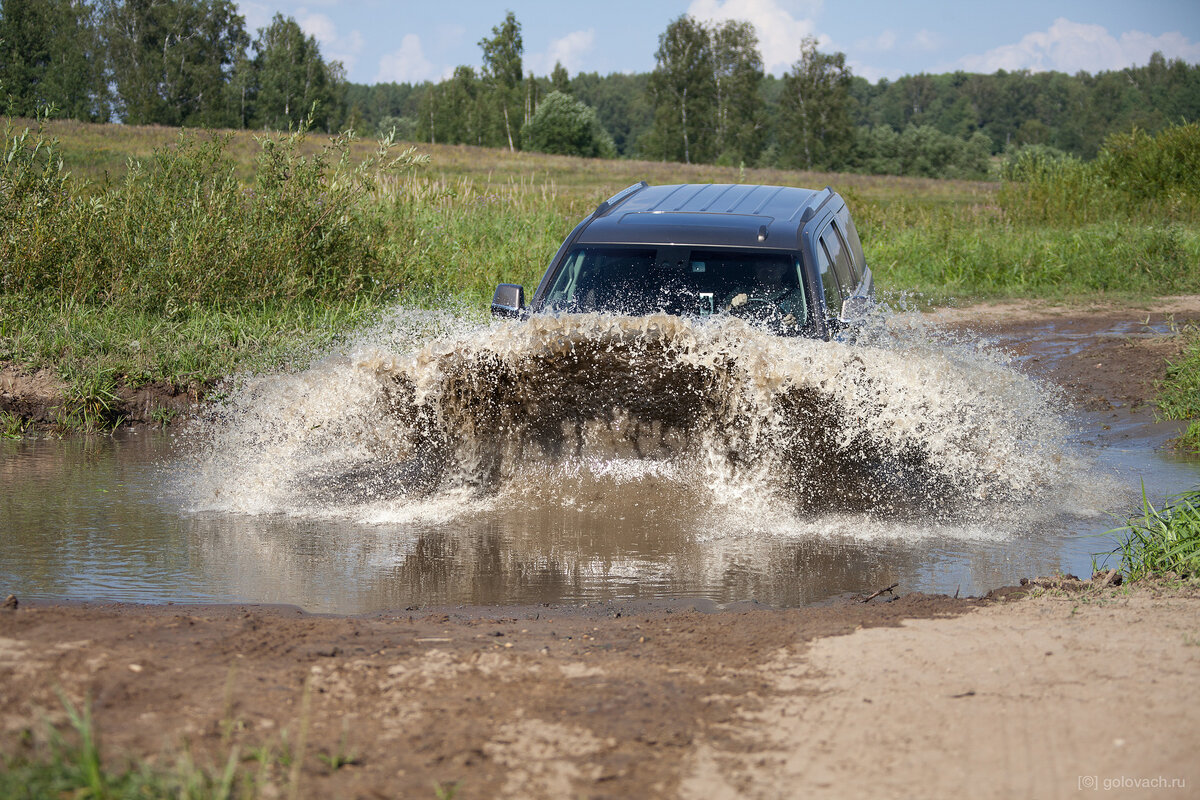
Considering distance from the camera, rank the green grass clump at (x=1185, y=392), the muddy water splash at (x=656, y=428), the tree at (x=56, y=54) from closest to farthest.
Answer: the muddy water splash at (x=656, y=428) < the green grass clump at (x=1185, y=392) < the tree at (x=56, y=54)

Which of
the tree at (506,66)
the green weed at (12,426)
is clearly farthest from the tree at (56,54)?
the green weed at (12,426)

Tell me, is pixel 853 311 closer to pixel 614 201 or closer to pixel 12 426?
pixel 614 201

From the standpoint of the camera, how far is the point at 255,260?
35.5 ft

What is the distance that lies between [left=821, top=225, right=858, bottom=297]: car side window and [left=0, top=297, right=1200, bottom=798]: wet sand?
331 centimetres

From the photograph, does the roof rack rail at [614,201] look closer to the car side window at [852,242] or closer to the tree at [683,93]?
the car side window at [852,242]

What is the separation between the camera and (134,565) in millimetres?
5227

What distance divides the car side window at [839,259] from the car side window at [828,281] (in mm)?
139

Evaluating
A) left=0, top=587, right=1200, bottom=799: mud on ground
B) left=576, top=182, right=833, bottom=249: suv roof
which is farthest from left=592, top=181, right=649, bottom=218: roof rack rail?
left=0, top=587, right=1200, bottom=799: mud on ground

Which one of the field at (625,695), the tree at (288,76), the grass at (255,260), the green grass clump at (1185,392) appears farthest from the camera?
the tree at (288,76)

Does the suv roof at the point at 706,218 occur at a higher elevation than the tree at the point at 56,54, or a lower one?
lower

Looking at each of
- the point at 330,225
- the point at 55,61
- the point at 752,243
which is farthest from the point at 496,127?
the point at 752,243

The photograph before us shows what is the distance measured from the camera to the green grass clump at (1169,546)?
15.4 ft

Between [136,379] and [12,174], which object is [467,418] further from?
[12,174]

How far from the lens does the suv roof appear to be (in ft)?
21.1
